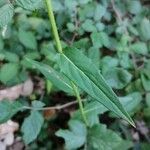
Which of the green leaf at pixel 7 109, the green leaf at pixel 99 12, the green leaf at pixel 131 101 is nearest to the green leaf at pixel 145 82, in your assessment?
the green leaf at pixel 131 101

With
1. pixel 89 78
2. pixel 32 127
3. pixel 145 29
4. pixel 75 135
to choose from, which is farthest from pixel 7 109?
pixel 145 29

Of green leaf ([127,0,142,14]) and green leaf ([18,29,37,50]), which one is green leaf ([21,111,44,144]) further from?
green leaf ([127,0,142,14])

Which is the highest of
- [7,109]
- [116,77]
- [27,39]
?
[27,39]

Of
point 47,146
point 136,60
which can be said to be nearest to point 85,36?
point 136,60

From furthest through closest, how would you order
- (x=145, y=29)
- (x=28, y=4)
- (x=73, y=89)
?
(x=145, y=29)
(x=73, y=89)
(x=28, y=4)

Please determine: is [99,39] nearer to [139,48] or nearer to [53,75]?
[139,48]

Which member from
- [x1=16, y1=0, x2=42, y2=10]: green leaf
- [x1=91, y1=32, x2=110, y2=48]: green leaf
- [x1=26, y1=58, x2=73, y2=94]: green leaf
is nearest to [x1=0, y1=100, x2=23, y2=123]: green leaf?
[x1=26, y1=58, x2=73, y2=94]: green leaf

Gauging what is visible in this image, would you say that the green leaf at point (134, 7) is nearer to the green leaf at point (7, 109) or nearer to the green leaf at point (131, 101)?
the green leaf at point (131, 101)
